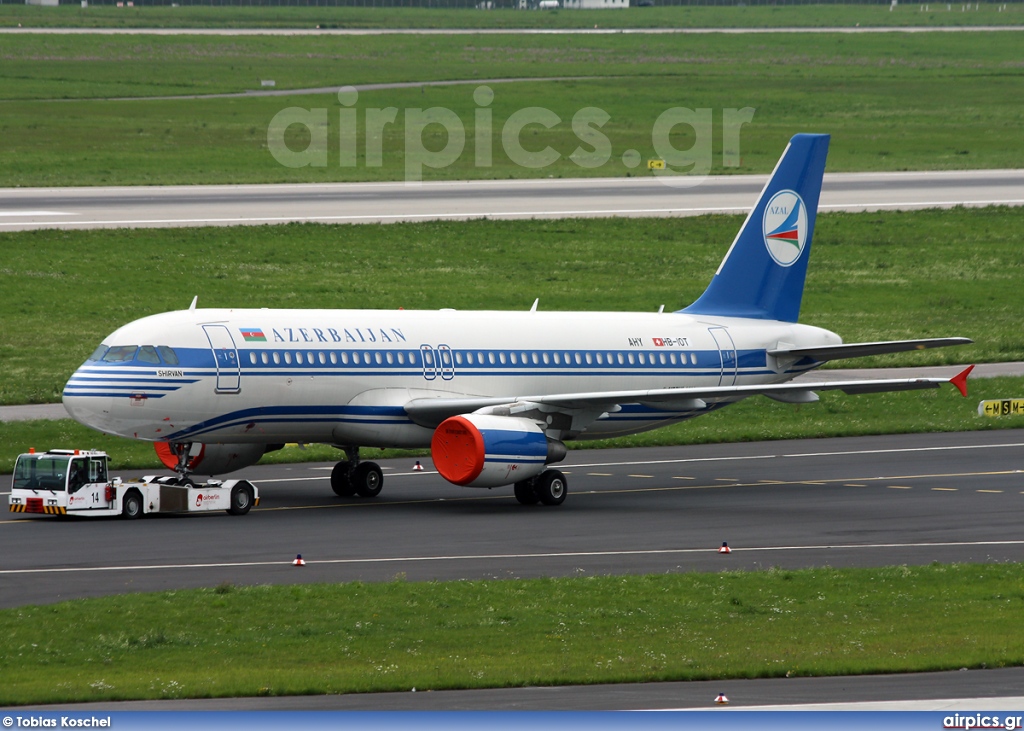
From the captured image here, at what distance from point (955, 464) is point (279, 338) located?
66.8 feet

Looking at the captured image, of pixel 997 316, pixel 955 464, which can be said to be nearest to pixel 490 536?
pixel 955 464

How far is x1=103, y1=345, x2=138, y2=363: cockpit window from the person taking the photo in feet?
124

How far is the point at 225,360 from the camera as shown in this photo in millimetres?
38406

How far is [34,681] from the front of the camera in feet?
69.7

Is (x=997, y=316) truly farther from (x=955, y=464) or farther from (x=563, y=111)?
(x=563, y=111)

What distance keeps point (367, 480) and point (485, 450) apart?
5.19 m

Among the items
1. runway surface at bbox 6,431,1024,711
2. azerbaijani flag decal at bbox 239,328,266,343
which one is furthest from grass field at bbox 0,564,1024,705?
azerbaijani flag decal at bbox 239,328,266,343

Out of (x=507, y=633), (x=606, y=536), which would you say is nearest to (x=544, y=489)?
(x=606, y=536)

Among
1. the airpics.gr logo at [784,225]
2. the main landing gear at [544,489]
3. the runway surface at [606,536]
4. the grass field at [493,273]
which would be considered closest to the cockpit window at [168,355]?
the runway surface at [606,536]

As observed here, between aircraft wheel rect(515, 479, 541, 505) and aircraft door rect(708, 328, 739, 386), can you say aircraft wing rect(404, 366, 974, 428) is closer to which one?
aircraft wheel rect(515, 479, 541, 505)

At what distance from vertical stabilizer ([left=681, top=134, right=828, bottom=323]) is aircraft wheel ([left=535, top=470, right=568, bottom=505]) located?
33.0ft

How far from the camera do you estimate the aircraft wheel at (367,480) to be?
42.0 m

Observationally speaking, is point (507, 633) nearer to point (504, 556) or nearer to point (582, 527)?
point (504, 556)

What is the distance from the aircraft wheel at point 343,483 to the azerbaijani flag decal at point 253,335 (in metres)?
4.77
